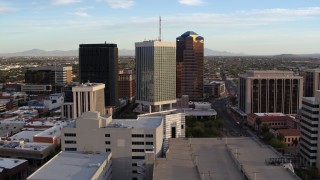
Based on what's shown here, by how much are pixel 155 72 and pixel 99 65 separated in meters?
17.8

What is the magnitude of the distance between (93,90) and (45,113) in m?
26.0

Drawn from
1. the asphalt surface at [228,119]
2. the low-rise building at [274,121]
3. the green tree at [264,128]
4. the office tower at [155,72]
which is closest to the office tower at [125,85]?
the asphalt surface at [228,119]

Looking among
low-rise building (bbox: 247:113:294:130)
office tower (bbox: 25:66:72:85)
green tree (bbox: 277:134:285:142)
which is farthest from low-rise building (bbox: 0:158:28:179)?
office tower (bbox: 25:66:72:85)

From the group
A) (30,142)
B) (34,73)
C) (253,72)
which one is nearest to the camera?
(30,142)

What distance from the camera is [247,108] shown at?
8806cm

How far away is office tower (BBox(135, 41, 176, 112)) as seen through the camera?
8462cm

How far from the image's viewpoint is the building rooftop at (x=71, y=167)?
3414 centimetres

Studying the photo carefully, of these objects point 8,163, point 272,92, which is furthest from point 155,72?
point 8,163

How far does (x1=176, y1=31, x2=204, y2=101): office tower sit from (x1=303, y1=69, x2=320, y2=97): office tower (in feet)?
97.0

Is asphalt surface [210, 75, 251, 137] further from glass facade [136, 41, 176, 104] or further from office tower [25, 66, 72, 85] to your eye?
office tower [25, 66, 72, 85]

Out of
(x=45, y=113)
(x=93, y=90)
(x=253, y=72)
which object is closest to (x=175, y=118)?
(x=93, y=90)

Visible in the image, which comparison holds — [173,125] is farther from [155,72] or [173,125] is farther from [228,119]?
[228,119]

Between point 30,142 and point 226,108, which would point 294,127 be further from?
point 30,142

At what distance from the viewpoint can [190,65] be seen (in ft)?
384
